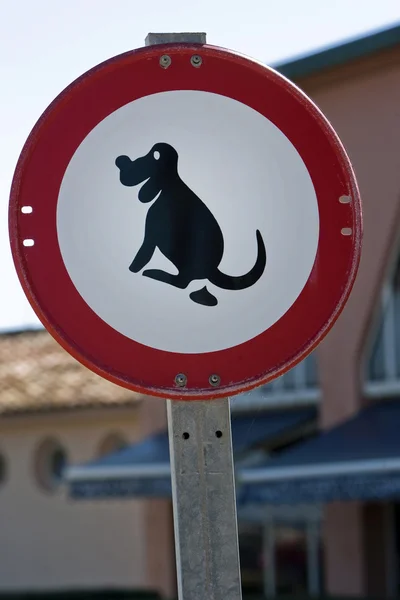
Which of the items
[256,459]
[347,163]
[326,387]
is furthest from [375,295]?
[347,163]

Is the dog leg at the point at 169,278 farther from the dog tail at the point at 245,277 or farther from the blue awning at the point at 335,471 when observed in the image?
the blue awning at the point at 335,471

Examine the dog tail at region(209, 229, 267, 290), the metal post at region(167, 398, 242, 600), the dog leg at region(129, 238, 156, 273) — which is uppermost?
the dog leg at region(129, 238, 156, 273)

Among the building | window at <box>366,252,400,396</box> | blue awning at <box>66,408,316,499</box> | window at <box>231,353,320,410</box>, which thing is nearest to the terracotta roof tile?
the building

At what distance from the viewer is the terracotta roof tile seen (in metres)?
21.1

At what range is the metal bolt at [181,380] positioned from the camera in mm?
2215

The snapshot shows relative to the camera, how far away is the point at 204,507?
2.14m

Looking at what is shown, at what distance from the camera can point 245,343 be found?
226 centimetres

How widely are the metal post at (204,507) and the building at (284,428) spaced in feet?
35.4

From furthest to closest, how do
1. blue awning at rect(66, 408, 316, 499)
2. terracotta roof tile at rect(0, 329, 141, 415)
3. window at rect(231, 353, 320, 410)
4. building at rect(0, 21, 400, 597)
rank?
terracotta roof tile at rect(0, 329, 141, 415), window at rect(231, 353, 320, 410), blue awning at rect(66, 408, 316, 499), building at rect(0, 21, 400, 597)

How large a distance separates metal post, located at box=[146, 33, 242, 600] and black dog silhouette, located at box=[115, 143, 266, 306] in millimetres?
209

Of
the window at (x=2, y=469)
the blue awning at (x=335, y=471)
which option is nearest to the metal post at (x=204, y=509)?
the blue awning at (x=335, y=471)

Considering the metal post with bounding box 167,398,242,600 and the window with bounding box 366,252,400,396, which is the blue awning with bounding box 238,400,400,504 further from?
the metal post with bounding box 167,398,242,600

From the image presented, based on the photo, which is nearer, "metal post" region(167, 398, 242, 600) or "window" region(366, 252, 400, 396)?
"metal post" region(167, 398, 242, 600)

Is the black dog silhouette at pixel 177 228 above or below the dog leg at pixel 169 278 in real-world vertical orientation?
above
